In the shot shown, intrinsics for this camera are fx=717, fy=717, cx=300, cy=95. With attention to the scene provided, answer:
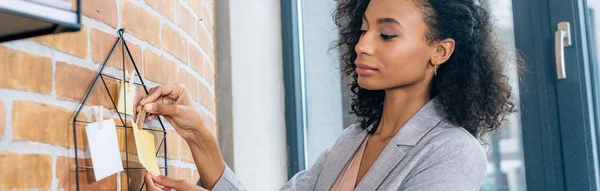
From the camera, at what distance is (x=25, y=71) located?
33.6 inches

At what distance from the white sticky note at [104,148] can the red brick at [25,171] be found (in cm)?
11

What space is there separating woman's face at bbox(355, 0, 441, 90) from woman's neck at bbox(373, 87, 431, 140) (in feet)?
0.16

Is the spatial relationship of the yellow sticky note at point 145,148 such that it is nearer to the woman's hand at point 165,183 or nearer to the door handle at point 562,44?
the woman's hand at point 165,183

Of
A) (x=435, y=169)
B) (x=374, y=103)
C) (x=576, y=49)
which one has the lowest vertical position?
(x=435, y=169)

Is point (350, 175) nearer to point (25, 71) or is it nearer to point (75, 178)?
point (75, 178)

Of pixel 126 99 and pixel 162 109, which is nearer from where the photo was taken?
pixel 126 99

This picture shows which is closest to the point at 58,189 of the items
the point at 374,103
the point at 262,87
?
the point at 374,103

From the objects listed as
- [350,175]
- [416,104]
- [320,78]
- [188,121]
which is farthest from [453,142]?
[320,78]

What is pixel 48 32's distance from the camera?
561mm

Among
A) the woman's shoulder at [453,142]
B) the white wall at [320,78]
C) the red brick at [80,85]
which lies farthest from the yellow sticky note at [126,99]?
Result: the white wall at [320,78]

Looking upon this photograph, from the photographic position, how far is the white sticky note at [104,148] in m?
1.02

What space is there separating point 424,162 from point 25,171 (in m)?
0.81

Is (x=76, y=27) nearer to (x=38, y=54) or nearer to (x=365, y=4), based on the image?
(x=38, y=54)

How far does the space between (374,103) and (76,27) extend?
50.0 inches
